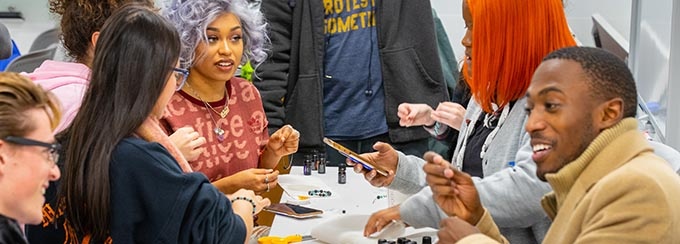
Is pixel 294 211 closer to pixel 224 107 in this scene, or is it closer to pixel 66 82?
pixel 224 107

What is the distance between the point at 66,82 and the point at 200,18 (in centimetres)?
55

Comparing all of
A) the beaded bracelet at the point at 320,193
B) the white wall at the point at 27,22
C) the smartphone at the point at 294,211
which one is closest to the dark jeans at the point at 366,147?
the beaded bracelet at the point at 320,193

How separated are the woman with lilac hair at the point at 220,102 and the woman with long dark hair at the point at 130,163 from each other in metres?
0.69

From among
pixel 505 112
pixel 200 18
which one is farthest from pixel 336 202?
pixel 505 112

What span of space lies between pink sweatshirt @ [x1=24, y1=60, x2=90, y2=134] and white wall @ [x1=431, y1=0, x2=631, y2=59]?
341cm

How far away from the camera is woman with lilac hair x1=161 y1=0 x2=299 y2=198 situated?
2.99 metres

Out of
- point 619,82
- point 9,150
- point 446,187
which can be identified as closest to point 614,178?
point 619,82

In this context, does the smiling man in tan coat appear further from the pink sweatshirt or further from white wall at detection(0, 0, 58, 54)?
white wall at detection(0, 0, 58, 54)

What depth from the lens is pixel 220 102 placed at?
3.08 metres

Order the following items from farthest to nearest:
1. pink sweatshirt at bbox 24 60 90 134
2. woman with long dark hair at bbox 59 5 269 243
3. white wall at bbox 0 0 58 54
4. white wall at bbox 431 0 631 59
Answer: white wall at bbox 0 0 58 54 → white wall at bbox 431 0 631 59 → pink sweatshirt at bbox 24 60 90 134 → woman with long dark hair at bbox 59 5 269 243

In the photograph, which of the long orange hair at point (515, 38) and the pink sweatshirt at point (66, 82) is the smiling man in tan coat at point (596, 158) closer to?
the long orange hair at point (515, 38)

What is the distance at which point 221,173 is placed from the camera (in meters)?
3.02

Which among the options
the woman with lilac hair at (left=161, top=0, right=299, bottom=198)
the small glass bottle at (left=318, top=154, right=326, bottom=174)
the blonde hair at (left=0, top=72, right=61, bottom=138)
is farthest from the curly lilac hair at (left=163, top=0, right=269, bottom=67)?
the blonde hair at (left=0, top=72, right=61, bottom=138)

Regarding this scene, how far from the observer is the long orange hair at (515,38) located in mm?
2314
